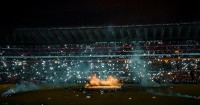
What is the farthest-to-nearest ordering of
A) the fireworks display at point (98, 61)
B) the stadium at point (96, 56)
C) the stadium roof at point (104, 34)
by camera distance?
the fireworks display at point (98, 61) < the stadium at point (96, 56) < the stadium roof at point (104, 34)

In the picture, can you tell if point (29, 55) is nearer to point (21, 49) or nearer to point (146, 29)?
point (21, 49)

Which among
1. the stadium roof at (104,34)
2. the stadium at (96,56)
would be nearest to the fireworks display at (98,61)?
the stadium at (96,56)

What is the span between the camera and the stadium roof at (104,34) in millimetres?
35719

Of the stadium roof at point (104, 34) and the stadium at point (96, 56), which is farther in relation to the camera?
the stadium at point (96, 56)

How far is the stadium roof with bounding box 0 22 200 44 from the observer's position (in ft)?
117

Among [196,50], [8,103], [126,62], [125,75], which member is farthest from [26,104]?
[196,50]

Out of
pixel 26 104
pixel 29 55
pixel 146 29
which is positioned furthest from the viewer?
pixel 29 55

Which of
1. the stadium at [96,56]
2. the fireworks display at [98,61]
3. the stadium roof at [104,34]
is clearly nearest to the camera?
the stadium roof at [104,34]

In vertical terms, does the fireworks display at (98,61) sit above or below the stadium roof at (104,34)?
below

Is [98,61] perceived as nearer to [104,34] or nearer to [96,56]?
[96,56]

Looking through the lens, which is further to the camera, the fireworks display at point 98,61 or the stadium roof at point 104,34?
the fireworks display at point 98,61

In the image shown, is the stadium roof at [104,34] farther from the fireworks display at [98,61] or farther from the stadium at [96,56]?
the fireworks display at [98,61]

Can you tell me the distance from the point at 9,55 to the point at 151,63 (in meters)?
26.9

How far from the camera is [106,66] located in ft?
155
